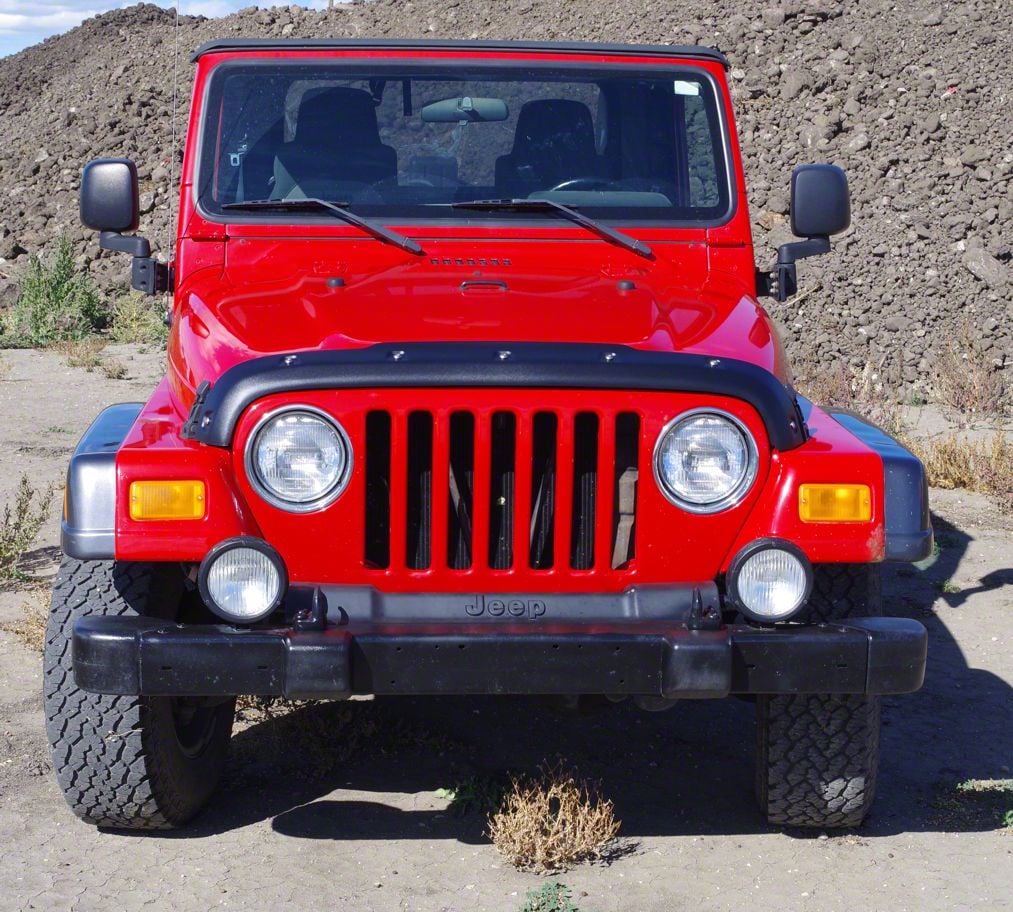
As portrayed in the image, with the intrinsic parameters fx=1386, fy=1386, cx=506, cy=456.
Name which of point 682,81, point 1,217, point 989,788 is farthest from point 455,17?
point 989,788

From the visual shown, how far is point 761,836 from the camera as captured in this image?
3.73m

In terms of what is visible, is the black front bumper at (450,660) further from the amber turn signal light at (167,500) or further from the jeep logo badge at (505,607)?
the amber turn signal light at (167,500)

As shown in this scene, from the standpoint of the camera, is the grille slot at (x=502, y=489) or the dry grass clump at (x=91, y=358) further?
the dry grass clump at (x=91, y=358)

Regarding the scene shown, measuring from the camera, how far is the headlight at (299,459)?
3.10 m

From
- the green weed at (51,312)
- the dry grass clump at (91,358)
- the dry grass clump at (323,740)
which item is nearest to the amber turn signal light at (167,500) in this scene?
the dry grass clump at (323,740)

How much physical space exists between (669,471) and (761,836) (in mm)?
1181

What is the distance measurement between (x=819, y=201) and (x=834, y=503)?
155 cm

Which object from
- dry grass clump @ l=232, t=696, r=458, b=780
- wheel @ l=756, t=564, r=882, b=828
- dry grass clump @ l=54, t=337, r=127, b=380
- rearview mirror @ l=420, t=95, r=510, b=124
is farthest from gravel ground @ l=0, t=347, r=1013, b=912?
dry grass clump @ l=54, t=337, r=127, b=380

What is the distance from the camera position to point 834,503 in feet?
10.4

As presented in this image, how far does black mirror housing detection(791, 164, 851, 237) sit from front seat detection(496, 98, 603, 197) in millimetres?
641

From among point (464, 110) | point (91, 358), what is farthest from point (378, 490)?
point (91, 358)

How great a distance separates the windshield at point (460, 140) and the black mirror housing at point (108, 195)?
228mm

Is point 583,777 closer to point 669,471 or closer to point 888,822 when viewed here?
point 888,822

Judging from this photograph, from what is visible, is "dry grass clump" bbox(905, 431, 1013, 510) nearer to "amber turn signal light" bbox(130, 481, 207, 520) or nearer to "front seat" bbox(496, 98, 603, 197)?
"front seat" bbox(496, 98, 603, 197)
